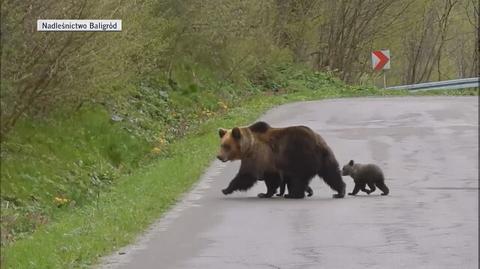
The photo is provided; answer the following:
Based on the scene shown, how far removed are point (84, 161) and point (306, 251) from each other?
9.98 meters

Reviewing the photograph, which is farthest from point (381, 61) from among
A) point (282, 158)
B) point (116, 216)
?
point (116, 216)

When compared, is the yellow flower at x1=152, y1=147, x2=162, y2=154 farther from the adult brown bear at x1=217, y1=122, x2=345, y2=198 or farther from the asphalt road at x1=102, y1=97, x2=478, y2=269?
the adult brown bear at x1=217, y1=122, x2=345, y2=198

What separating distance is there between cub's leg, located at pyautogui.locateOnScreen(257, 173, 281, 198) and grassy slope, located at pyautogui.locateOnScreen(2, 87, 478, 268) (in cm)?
136

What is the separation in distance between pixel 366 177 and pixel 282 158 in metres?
1.37

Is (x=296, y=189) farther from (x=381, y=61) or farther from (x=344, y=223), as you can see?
(x=381, y=61)

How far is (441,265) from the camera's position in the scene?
9938 mm

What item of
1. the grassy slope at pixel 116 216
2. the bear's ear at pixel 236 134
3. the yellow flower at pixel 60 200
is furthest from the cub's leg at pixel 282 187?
the yellow flower at pixel 60 200

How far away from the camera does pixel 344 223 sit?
41.4 feet

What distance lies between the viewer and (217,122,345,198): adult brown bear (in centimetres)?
1468

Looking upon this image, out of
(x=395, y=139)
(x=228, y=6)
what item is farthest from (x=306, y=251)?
(x=228, y=6)

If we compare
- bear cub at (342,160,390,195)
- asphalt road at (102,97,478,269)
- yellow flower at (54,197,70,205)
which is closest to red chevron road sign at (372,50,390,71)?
asphalt road at (102,97,478,269)

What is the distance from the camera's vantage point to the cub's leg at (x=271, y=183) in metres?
14.9

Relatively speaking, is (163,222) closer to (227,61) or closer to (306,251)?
(306,251)

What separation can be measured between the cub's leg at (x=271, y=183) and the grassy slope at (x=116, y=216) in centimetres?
136
